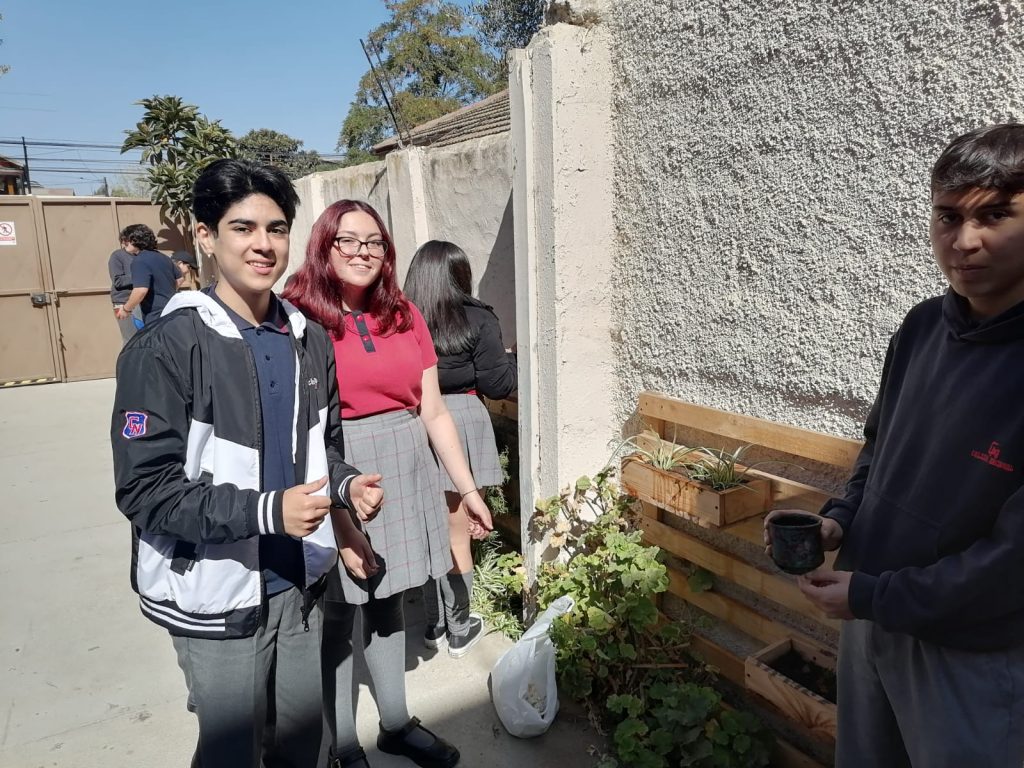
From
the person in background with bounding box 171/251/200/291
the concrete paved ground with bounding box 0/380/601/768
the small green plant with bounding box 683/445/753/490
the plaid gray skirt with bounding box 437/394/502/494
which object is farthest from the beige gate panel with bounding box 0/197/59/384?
the small green plant with bounding box 683/445/753/490

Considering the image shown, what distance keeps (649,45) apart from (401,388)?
1.63 metres

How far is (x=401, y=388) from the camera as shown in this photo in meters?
2.43

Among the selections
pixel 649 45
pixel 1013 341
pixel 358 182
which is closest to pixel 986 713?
pixel 1013 341

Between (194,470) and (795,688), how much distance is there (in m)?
1.75

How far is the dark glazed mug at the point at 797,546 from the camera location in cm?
151

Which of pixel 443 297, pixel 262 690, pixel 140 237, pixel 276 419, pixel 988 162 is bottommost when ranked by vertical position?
pixel 262 690

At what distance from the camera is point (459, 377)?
321 cm

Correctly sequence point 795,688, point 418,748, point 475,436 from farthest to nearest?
point 475,436, point 418,748, point 795,688

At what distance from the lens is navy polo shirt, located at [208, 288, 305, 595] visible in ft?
5.73

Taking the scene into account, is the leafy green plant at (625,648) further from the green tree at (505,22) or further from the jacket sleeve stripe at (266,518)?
the green tree at (505,22)

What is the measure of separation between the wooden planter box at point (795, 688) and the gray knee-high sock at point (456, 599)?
1.48m

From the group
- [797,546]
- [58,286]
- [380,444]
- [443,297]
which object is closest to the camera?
[797,546]

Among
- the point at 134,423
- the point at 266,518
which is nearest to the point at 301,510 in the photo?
the point at 266,518

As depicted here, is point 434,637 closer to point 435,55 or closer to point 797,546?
point 797,546
